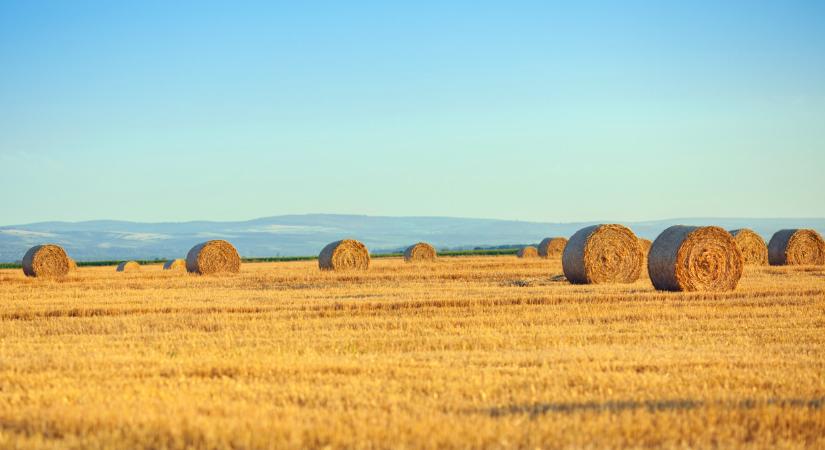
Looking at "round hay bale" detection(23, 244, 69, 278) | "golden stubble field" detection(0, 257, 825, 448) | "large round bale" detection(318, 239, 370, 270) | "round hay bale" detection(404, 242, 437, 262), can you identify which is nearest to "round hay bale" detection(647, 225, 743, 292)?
"golden stubble field" detection(0, 257, 825, 448)

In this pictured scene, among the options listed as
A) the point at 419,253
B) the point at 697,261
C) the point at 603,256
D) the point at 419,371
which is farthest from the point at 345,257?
the point at 419,371

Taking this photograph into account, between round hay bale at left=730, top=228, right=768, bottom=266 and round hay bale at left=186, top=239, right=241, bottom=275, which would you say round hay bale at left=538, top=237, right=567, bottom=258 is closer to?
round hay bale at left=730, top=228, right=768, bottom=266

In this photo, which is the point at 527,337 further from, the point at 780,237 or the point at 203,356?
the point at 780,237

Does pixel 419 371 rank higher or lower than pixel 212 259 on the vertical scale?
lower

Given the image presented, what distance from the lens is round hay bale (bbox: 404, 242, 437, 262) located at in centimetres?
4581

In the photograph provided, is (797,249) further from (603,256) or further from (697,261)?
(697,261)

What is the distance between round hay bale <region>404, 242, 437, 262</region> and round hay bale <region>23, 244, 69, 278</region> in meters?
15.7

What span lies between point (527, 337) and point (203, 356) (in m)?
4.24

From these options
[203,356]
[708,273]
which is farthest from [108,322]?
[708,273]

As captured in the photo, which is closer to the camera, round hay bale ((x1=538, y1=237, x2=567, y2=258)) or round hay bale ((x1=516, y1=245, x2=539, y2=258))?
round hay bale ((x1=538, y1=237, x2=567, y2=258))

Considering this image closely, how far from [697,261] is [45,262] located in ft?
80.6

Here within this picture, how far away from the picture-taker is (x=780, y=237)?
112ft

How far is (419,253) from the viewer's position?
46219 mm

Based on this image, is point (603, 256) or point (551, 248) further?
point (551, 248)
